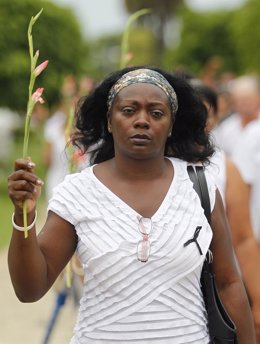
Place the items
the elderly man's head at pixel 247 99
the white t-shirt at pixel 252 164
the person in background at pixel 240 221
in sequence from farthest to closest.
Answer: the elderly man's head at pixel 247 99 < the white t-shirt at pixel 252 164 < the person in background at pixel 240 221

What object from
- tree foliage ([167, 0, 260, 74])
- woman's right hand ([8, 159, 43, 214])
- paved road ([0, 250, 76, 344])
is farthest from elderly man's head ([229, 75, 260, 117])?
tree foliage ([167, 0, 260, 74])

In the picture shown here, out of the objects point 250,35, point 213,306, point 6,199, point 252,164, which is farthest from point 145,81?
point 250,35

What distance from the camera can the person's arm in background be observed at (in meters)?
4.84

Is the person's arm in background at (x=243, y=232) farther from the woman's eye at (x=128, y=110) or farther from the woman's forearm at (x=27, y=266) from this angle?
the woman's forearm at (x=27, y=266)

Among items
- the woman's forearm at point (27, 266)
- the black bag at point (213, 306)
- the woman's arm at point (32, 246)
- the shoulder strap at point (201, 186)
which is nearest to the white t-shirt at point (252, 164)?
the shoulder strap at point (201, 186)

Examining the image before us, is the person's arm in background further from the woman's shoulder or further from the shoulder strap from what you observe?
the woman's shoulder

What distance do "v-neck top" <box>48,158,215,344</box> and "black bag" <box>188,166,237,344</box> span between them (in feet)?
0.18

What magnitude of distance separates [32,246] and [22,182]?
0.80ft

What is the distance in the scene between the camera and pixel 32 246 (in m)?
3.25

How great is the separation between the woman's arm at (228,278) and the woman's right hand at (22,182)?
749 mm

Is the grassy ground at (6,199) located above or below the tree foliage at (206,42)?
below

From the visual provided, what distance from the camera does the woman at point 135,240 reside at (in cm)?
335

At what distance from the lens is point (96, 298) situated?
11.2ft

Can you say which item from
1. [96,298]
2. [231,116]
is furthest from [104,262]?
[231,116]
